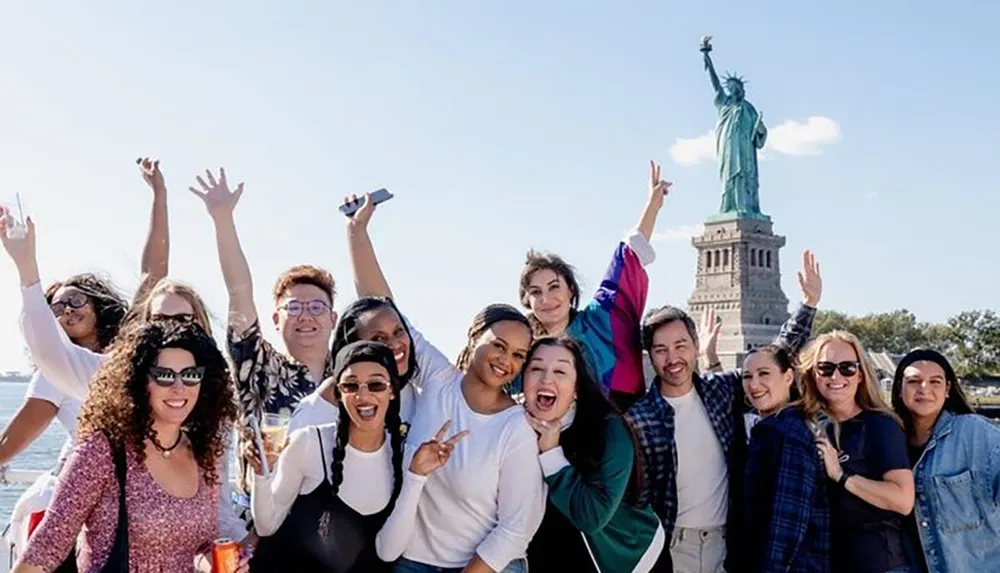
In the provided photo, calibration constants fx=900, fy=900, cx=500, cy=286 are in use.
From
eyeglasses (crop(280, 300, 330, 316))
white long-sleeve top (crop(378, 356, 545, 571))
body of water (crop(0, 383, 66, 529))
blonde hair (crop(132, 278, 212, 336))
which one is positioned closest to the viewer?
white long-sleeve top (crop(378, 356, 545, 571))

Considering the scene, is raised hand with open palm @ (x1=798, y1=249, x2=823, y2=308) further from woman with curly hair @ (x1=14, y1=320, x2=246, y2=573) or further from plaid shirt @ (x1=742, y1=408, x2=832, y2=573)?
woman with curly hair @ (x1=14, y1=320, x2=246, y2=573)

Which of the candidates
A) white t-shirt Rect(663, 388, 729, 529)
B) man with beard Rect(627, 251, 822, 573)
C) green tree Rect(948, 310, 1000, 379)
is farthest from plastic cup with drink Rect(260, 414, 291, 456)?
green tree Rect(948, 310, 1000, 379)

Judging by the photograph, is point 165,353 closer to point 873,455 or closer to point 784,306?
point 873,455

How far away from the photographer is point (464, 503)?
3.21m

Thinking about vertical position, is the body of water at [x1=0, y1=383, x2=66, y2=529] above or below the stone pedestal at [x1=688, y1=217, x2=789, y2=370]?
below

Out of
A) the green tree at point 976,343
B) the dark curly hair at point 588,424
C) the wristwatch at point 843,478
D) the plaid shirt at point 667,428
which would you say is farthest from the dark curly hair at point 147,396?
the green tree at point 976,343

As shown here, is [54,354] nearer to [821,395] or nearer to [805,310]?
[821,395]


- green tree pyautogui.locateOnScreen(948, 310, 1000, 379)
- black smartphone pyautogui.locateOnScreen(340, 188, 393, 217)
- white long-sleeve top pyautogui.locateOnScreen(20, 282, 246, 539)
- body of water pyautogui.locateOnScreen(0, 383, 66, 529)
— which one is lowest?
body of water pyautogui.locateOnScreen(0, 383, 66, 529)

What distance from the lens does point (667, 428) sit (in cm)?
376

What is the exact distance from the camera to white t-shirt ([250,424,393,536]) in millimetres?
2994

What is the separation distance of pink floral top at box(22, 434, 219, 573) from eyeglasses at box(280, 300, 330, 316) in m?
1.08

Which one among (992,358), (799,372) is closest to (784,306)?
(992,358)

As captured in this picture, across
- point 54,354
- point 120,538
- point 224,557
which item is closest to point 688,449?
point 224,557

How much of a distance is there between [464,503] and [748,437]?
1.41 m
